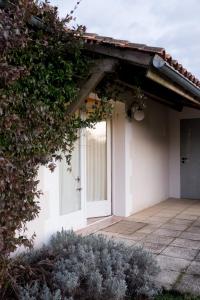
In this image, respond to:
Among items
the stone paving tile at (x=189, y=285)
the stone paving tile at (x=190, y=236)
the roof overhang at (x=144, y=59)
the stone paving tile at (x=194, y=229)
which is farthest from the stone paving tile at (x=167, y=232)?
the roof overhang at (x=144, y=59)

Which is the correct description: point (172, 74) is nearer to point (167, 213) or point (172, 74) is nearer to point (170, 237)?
point (170, 237)

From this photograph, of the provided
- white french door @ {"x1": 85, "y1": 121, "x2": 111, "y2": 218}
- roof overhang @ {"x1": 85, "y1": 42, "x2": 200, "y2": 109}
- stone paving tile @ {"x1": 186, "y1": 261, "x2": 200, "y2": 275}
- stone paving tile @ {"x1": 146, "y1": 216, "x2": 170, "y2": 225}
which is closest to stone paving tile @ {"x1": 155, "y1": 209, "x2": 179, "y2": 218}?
stone paving tile @ {"x1": 146, "y1": 216, "x2": 170, "y2": 225}

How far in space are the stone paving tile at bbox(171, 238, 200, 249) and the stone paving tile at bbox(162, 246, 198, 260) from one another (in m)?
0.17

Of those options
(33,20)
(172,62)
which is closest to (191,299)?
(172,62)

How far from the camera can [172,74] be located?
4.66 metres

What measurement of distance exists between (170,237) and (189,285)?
208 centimetres

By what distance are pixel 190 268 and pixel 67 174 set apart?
2749 millimetres

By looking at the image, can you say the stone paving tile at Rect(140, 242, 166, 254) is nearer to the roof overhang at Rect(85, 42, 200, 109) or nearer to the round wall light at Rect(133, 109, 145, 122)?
the roof overhang at Rect(85, 42, 200, 109)

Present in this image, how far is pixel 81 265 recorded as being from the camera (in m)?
3.76

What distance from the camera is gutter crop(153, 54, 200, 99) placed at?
4.14 metres

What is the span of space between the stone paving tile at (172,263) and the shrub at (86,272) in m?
0.56

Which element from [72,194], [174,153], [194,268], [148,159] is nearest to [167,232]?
[194,268]

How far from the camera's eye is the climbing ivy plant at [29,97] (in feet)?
11.2

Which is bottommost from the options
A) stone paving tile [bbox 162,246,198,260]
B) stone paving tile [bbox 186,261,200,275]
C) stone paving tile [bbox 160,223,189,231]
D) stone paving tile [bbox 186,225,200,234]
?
stone paving tile [bbox 186,261,200,275]
